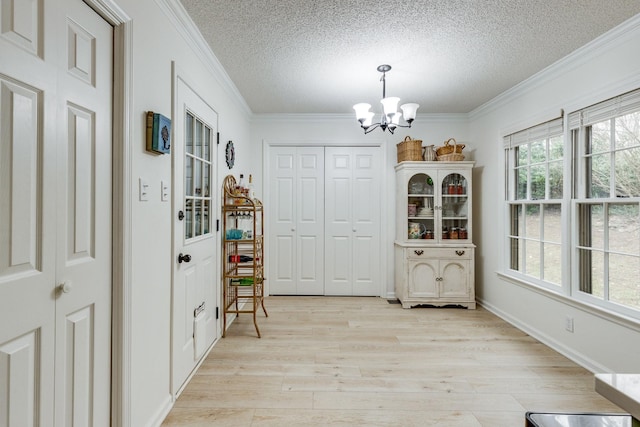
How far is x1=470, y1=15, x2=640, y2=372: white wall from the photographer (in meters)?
2.22

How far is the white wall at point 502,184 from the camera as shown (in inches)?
87.6

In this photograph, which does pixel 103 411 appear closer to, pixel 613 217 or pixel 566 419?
pixel 566 419

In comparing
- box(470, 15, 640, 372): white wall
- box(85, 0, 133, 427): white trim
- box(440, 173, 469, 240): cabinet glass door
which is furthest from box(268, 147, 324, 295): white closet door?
box(85, 0, 133, 427): white trim

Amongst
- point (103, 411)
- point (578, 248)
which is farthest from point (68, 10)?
point (578, 248)

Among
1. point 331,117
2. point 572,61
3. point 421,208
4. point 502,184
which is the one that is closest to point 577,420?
point 572,61

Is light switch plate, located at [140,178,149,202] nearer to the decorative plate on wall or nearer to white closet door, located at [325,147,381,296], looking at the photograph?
the decorative plate on wall

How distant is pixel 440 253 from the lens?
12.9 feet

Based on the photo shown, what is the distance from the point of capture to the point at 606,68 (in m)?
2.37

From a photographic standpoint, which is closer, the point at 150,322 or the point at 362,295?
the point at 150,322

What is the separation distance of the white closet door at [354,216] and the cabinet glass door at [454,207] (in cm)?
85

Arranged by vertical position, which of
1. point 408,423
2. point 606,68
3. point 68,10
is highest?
point 606,68

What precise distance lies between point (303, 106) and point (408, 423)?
11.3 ft

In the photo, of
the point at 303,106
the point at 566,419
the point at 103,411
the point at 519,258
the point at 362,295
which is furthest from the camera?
the point at 362,295

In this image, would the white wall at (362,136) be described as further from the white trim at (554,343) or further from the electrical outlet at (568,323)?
the electrical outlet at (568,323)
